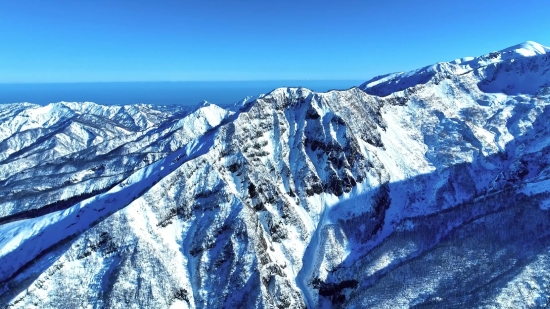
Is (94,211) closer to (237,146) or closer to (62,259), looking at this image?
(62,259)

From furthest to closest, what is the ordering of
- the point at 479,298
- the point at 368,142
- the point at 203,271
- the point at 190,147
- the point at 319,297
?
1. the point at 368,142
2. the point at 190,147
3. the point at 319,297
4. the point at 203,271
5. the point at 479,298

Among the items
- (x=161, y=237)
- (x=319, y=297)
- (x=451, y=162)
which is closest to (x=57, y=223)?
(x=161, y=237)

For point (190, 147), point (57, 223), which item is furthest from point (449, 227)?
point (57, 223)

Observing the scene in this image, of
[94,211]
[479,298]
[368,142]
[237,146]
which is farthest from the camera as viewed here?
[368,142]

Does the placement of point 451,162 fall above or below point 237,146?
below

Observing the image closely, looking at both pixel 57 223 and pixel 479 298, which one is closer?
pixel 479 298

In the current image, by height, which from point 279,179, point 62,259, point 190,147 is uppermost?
point 190,147

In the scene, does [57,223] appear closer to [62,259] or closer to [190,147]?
[62,259]
